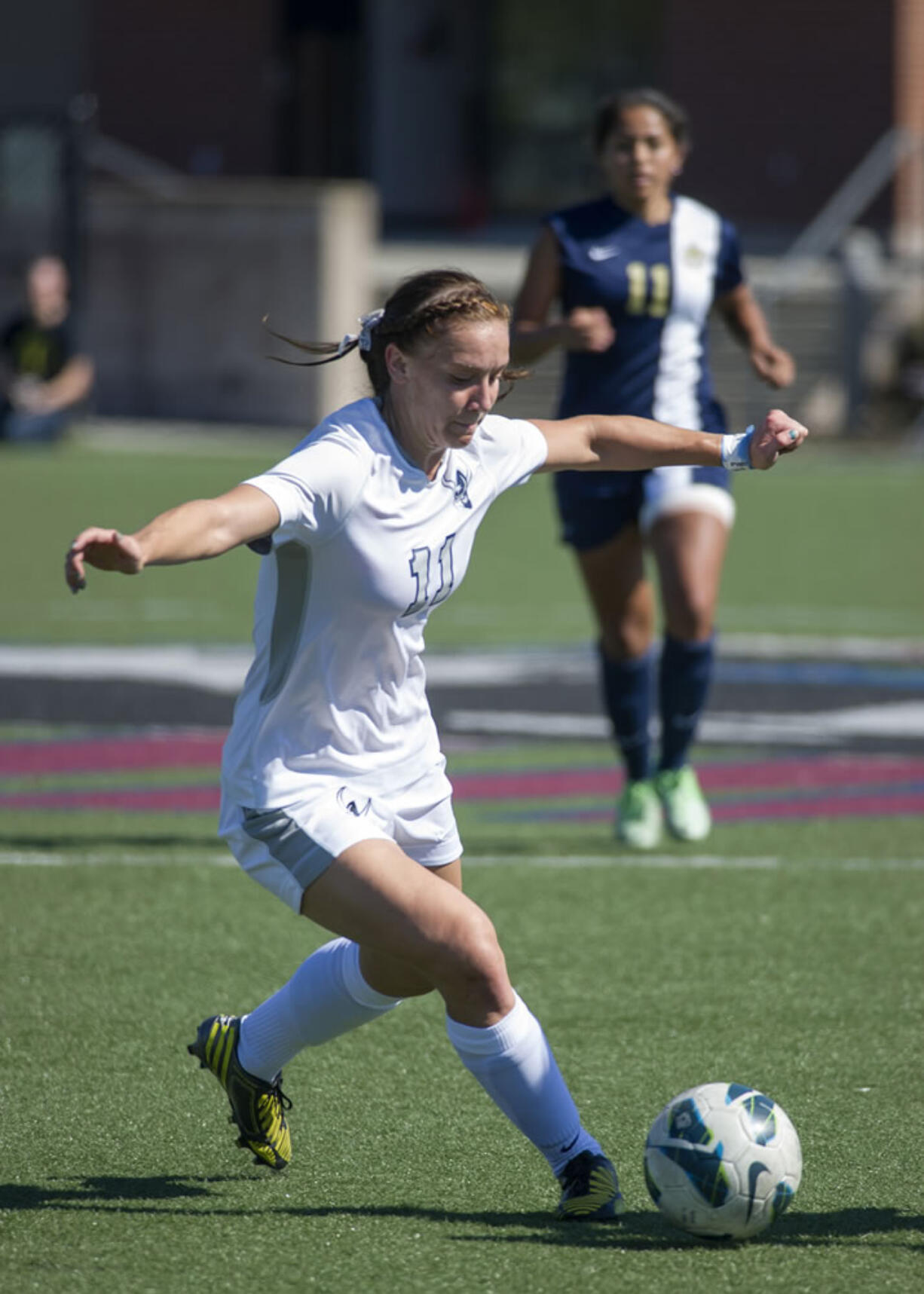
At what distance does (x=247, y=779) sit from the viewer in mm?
4254

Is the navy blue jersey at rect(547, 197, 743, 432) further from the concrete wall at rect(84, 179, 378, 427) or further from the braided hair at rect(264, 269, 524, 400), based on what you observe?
the concrete wall at rect(84, 179, 378, 427)

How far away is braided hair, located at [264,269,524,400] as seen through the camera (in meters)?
4.23

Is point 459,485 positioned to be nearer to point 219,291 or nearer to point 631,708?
point 631,708

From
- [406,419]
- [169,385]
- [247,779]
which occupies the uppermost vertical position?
[406,419]

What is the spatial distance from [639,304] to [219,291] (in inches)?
723

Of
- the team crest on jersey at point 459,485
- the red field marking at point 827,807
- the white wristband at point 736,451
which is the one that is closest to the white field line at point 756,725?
the red field marking at point 827,807

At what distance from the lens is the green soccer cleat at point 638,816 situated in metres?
7.74

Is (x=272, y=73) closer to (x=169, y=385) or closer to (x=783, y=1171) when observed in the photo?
(x=169, y=385)

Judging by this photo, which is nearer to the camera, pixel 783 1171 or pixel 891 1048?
pixel 783 1171

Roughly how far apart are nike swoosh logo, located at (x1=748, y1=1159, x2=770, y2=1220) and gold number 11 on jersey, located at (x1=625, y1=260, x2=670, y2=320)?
13.6 ft

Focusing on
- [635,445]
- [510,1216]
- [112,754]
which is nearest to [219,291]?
[112,754]

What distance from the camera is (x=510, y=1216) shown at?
4.29 m

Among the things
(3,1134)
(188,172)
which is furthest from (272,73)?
(3,1134)

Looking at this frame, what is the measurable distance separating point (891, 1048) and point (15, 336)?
17.6 m
